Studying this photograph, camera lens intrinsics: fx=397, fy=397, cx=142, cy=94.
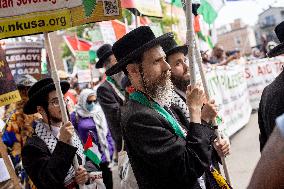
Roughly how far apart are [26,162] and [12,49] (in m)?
2.97

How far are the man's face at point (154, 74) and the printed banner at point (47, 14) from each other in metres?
0.58

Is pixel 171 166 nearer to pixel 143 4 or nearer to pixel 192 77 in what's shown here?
pixel 192 77

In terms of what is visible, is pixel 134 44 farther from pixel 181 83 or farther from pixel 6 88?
pixel 6 88

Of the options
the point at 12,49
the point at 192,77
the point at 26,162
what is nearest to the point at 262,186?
the point at 192,77

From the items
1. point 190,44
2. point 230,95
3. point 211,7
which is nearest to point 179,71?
point 190,44

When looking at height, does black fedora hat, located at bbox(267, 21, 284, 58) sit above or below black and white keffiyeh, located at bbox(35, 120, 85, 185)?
above

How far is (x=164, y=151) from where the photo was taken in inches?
91.7

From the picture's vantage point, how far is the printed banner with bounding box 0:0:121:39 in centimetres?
282

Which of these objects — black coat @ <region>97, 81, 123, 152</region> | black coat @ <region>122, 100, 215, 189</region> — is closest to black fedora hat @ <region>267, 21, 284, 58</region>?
black coat @ <region>122, 100, 215, 189</region>

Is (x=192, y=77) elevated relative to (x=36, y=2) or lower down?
lower down

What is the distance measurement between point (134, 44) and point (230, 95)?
7725 millimetres

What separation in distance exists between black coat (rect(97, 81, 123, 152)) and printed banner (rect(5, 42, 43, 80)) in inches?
41.0

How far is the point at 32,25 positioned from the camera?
2883mm

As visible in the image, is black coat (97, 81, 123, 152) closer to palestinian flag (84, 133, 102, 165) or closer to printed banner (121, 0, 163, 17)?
printed banner (121, 0, 163, 17)
